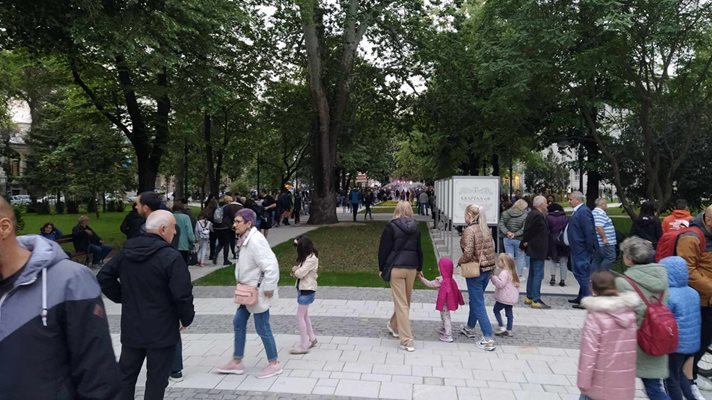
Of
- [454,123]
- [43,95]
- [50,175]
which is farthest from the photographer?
[43,95]

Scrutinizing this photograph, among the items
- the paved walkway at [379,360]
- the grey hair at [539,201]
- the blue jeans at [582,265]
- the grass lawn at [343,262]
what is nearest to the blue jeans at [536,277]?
the paved walkway at [379,360]

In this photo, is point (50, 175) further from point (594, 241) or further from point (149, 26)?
point (594, 241)

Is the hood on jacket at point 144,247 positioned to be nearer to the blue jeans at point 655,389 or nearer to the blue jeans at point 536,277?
the blue jeans at point 655,389

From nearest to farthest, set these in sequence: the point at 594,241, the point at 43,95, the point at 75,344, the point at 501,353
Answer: the point at 75,344, the point at 501,353, the point at 594,241, the point at 43,95

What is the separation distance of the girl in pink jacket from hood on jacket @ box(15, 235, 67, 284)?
3.25 m

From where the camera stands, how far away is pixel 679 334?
14.4 ft

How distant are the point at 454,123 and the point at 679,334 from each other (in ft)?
70.8

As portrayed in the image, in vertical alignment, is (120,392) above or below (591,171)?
below

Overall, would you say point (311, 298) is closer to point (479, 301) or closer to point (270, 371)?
point (270, 371)

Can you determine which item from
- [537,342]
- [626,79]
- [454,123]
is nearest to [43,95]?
[454,123]

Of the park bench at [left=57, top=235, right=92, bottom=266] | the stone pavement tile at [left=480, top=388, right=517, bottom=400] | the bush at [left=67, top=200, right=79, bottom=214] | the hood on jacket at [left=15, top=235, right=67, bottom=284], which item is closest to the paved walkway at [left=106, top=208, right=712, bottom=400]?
the stone pavement tile at [left=480, top=388, right=517, bottom=400]

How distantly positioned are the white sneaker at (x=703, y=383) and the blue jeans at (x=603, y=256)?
10.4 ft

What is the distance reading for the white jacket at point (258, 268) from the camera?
17.8 feet

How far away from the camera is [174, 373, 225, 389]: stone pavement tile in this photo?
542 cm
